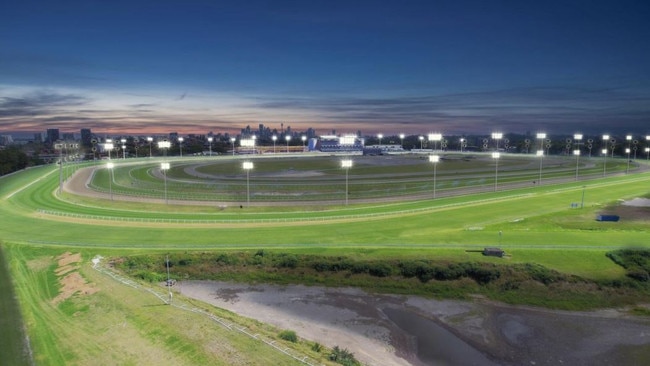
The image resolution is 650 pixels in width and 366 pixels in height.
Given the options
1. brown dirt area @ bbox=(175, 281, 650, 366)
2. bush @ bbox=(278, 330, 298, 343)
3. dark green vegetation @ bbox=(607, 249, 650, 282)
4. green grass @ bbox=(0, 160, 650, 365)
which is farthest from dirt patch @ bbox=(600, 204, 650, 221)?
bush @ bbox=(278, 330, 298, 343)

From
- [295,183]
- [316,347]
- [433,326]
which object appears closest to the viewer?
[316,347]

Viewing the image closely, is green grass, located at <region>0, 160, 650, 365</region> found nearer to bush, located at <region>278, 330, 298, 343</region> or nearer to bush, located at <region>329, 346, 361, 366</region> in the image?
bush, located at <region>278, 330, 298, 343</region>

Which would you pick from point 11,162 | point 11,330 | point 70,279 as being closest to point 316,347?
point 11,330

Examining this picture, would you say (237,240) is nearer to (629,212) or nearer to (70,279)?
(70,279)

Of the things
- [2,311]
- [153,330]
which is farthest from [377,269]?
[2,311]

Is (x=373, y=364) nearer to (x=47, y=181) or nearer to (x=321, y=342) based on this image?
(x=321, y=342)
